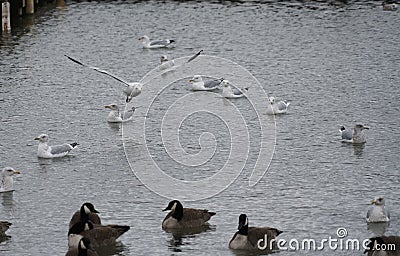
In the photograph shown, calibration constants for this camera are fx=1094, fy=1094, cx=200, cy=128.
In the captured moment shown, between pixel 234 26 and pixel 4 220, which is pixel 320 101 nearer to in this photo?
pixel 4 220

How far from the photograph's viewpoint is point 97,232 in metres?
12.1

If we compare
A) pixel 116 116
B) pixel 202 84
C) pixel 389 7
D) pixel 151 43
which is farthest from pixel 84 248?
pixel 389 7

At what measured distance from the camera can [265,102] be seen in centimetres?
1995

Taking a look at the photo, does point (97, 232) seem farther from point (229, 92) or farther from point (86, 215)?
point (229, 92)

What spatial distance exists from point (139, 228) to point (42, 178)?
2.73m

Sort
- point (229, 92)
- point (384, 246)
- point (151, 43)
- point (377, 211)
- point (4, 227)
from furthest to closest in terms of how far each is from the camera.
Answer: point (151, 43), point (229, 92), point (377, 211), point (4, 227), point (384, 246)

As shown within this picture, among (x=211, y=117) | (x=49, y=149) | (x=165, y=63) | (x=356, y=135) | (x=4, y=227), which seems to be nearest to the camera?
(x=4, y=227)

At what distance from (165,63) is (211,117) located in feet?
17.4

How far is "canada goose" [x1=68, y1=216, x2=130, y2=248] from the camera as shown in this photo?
38.9 feet

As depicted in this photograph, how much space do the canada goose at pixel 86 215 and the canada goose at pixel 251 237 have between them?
1.65 m

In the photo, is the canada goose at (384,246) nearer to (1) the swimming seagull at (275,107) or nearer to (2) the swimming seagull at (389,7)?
(1) the swimming seagull at (275,107)

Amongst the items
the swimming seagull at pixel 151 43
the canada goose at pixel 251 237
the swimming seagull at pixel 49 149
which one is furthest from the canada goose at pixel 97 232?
A: the swimming seagull at pixel 151 43

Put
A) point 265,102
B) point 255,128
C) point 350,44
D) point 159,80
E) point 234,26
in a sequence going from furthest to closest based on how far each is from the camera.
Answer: point 234,26 → point 350,44 → point 159,80 → point 265,102 → point 255,128

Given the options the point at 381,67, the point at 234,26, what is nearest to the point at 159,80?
the point at 381,67
